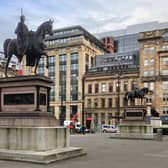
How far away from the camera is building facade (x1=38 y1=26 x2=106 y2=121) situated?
366ft

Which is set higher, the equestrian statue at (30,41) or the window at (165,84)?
the window at (165,84)

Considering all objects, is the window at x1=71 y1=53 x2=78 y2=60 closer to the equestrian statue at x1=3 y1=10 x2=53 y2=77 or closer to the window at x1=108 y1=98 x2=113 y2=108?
the window at x1=108 y1=98 x2=113 y2=108

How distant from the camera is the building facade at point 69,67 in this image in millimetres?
111625

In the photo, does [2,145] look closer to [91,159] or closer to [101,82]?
[91,159]

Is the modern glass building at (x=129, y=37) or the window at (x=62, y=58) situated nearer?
the window at (x=62, y=58)

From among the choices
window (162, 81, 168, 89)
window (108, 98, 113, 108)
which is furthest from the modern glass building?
window (162, 81, 168, 89)

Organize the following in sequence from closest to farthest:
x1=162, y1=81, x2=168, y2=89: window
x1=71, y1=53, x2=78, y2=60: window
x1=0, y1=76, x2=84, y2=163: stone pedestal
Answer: x1=0, y1=76, x2=84, y2=163: stone pedestal
x1=162, y1=81, x2=168, y2=89: window
x1=71, y1=53, x2=78, y2=60: window

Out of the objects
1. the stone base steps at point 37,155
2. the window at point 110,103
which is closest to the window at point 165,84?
the window at point 110,103

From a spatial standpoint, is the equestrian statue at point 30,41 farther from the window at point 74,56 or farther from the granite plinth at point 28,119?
the window at point 74,56

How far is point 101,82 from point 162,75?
69.0ft

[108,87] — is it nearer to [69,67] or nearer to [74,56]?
[69,67]

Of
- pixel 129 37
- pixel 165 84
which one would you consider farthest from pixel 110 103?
pixel 129 37

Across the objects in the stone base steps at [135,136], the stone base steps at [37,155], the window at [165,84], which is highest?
the window at [165,84]

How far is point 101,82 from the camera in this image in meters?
108
